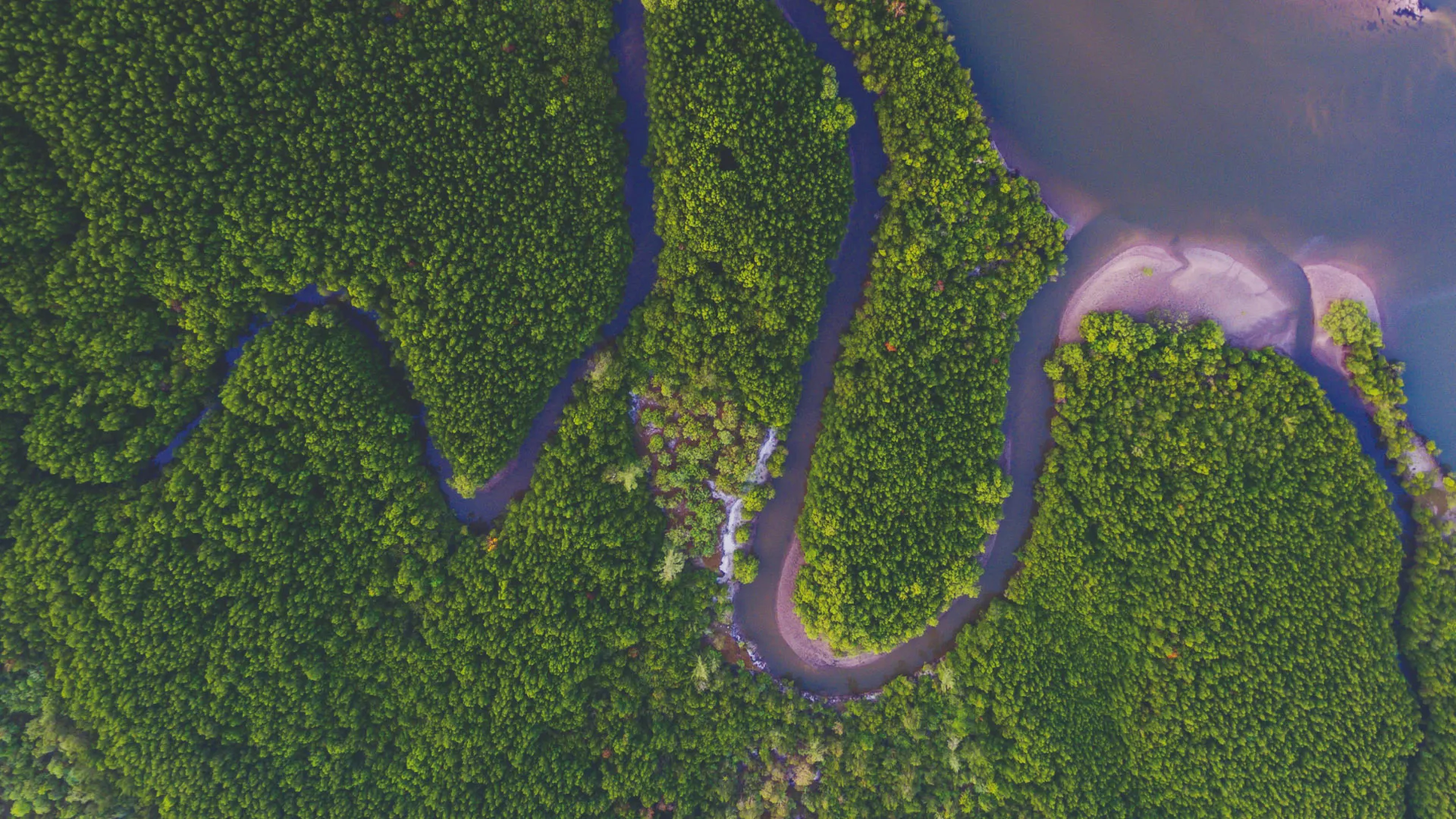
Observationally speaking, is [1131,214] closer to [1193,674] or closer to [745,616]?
[1193,674]

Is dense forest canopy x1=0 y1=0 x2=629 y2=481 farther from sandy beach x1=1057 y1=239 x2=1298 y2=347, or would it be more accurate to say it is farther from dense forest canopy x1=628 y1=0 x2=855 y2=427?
sandy beach x1=1057 y1=239 x2=1298 y2=347

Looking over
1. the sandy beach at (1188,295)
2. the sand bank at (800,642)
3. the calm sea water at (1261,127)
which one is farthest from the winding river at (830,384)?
the calm sea water at (1261,127)

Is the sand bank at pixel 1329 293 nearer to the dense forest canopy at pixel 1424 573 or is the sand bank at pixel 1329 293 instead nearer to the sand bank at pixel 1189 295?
the dense forest canopy at pixel 1424 573

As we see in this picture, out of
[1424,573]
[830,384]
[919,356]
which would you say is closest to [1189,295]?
[919,356]

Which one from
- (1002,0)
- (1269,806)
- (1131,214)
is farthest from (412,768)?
(1002,0)

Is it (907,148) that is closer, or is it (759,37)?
(759,37)
